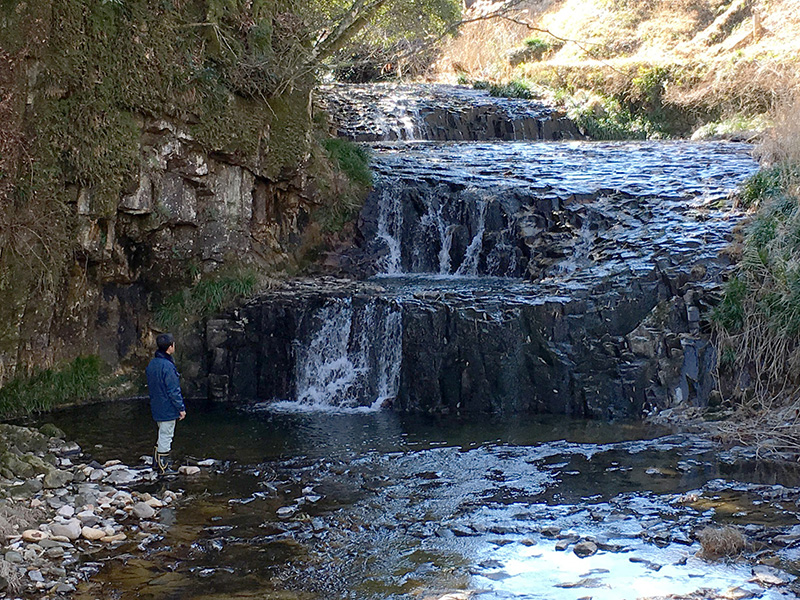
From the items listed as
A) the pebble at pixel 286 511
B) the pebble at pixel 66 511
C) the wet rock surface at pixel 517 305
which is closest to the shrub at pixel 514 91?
the wet rock surface at pixel 517 305

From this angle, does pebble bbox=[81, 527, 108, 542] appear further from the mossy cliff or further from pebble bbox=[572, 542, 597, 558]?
the mossy cliff

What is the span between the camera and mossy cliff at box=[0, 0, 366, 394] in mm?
9688

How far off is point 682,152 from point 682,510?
35.4 ft

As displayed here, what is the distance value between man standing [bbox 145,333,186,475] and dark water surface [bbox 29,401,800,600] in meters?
0.48

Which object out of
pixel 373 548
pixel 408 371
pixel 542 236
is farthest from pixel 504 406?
pixel 373 548

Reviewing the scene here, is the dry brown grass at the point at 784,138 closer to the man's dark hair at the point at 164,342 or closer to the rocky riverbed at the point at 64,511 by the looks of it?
the man's dark hair at the point at 164,342

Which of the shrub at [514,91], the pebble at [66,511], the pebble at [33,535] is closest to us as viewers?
the pebble at [33,535]

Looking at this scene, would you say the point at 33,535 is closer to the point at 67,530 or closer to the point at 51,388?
the point at 67,530

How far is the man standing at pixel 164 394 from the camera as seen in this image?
762 centimetres

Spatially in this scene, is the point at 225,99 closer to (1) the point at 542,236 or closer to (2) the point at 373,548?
(1) the point at 542,236

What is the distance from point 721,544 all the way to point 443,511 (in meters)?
2.06

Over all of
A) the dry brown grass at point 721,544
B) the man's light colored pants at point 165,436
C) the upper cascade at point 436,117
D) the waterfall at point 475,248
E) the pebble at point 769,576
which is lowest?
the pebble at point 769,576

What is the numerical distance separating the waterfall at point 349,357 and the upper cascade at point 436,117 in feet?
25.1

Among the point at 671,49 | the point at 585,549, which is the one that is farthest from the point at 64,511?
the point at 671,49
